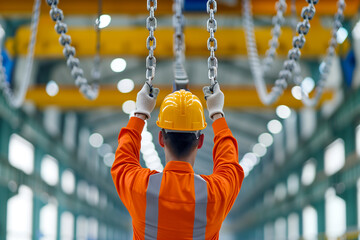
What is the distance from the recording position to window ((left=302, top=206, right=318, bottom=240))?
78.9 feet

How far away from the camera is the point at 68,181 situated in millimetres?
29141

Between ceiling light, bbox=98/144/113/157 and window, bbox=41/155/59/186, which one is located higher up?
ceiling light, bbox=98/144/113/157

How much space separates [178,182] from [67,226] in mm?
26285

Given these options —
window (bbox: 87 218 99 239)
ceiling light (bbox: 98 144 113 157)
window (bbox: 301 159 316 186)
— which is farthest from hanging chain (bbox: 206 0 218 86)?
ceiling light (bbox: 98 144 113 157)

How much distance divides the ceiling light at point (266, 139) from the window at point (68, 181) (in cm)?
1109

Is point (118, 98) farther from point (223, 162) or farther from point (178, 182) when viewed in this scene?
point (178, 182)

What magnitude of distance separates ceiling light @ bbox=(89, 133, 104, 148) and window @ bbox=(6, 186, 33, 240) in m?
11.9

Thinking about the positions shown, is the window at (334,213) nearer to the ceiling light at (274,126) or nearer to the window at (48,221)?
the ceiling light at (274,126)

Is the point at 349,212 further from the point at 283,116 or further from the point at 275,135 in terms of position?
the point at 275,135

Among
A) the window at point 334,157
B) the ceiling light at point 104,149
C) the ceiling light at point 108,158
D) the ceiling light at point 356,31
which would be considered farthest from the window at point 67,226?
the ceiling light at point 356,31

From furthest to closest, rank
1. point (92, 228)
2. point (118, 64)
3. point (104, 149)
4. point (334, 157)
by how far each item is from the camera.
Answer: point (104, 149) < point (92, 228) < point (118, 64) < point (334, 157)

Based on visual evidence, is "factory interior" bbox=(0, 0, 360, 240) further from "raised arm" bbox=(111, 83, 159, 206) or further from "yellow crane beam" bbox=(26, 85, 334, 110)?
"raised arm" bbox=(111, 83, 159, 206)

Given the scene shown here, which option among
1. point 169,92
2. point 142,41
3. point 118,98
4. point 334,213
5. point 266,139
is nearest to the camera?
point 142,41

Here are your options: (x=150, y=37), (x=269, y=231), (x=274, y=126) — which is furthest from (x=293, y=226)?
(x=150, y=37)
